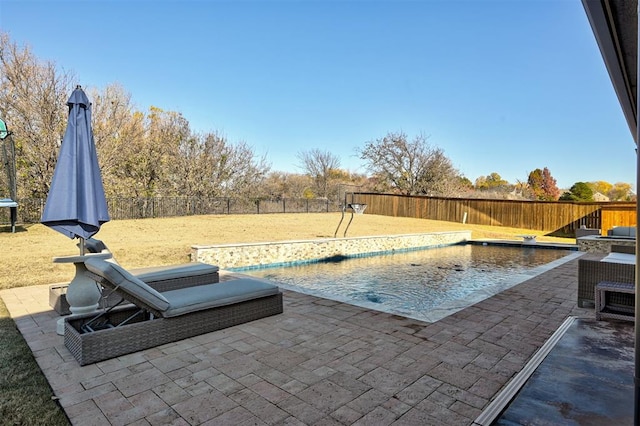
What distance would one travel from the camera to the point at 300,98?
843 inches

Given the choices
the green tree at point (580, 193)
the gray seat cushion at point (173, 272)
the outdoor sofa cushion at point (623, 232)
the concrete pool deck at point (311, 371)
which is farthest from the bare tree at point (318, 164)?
the concrete pool deck at point (311, 371)

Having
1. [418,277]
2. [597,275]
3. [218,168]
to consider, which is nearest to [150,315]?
[597,275]

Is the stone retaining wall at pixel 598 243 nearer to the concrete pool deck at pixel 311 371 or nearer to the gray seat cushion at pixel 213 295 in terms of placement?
the concrete pool deck at pixel 311 371

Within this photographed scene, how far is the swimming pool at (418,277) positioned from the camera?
17.9 feet

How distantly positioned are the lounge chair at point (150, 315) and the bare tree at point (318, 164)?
3094 centimetres

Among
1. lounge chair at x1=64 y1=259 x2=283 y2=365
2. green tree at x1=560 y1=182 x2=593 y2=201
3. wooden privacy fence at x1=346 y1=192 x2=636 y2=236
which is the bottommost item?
lounge chair at x1=64 y1=259 x2=283 y2=365

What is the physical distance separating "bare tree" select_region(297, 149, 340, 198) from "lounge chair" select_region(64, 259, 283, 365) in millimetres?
30940

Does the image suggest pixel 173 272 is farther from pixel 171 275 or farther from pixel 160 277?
pixel 160 277

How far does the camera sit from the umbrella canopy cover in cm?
362

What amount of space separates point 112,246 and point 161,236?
2.49m

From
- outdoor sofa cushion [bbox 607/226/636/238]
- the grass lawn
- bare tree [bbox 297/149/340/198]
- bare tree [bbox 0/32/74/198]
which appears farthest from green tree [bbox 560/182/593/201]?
bare tree [bbox 0/32/74/198]

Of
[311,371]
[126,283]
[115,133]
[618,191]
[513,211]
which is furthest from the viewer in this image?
[618,191]

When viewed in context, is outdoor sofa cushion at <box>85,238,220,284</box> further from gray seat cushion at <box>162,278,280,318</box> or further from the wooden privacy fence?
the wooden privacy fence

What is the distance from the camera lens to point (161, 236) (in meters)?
12.2
